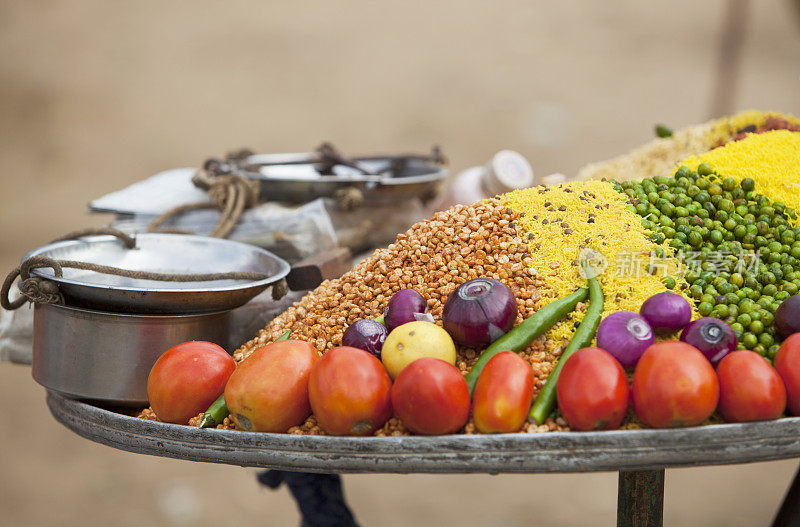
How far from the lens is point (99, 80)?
19.6 feet

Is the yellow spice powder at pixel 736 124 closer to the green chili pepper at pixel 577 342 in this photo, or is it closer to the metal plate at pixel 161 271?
the green chili pepper at pixel 577 342

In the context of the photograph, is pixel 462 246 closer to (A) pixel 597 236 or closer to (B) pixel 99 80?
(A) pixel 597 236

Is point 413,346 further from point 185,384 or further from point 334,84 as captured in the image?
point 334,84

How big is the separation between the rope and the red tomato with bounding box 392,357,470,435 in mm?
954

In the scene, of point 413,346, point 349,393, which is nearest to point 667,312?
point 413,346

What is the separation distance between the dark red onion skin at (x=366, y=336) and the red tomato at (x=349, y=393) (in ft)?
0.31

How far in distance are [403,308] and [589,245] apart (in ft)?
1.14

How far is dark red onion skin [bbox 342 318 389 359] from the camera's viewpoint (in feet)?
3.61

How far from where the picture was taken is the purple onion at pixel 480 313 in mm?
1064

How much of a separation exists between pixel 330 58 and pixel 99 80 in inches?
79.8

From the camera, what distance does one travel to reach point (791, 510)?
4.80 ft

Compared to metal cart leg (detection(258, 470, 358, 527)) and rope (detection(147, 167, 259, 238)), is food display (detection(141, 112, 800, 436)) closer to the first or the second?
rope (detection(147, 167, 259, 238))

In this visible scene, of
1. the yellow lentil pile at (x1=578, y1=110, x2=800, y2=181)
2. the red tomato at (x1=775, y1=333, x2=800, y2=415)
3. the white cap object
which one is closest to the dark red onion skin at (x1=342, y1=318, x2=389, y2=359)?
the red tomato at (x1=775, y1=333, x2=800, y2=415)

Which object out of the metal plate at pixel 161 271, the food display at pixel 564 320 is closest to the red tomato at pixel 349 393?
the food display at pixel 564 320
